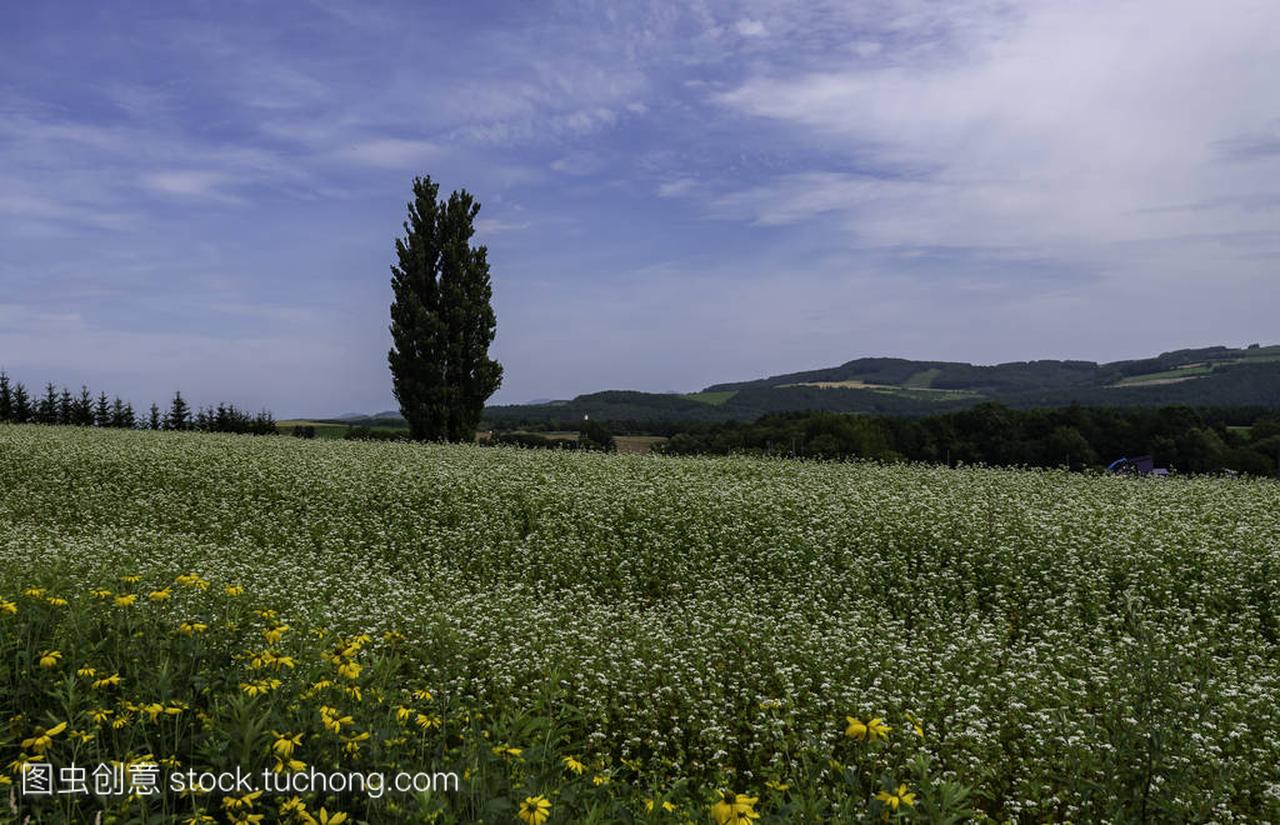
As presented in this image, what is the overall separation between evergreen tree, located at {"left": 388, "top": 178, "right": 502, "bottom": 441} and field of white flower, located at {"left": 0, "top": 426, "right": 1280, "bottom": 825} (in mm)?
13196

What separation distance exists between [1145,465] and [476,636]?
21.7m

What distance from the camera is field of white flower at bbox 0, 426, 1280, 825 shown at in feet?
16.8

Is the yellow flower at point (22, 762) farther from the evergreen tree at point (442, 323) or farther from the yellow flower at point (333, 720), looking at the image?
the evergreen tree at point (442, 323)

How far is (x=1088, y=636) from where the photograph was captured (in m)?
9.09

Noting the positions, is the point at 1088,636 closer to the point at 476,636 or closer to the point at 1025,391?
the point at 476,636

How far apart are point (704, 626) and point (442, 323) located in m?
25.3

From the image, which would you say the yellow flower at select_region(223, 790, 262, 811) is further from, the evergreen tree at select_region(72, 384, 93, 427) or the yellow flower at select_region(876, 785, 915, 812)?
the evergreen tree at select_region(72, 384, 93, 427)

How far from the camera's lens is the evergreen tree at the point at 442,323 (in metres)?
32.5

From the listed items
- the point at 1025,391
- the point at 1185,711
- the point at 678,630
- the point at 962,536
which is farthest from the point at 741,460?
the point at 1025,391

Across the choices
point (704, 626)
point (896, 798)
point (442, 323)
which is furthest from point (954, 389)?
point (896, 798)

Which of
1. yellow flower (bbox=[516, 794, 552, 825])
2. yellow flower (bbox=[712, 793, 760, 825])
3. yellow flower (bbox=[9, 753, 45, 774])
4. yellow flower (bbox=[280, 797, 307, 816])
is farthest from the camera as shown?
yellow flower (bbox=[9, 753, 45, 774])

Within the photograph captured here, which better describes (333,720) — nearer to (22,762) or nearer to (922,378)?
(22,762)

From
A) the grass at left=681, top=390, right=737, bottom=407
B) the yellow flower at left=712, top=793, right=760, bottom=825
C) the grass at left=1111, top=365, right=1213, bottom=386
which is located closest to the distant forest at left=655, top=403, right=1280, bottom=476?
the yellow flower at left=712, top=793, right=760, bottom=825

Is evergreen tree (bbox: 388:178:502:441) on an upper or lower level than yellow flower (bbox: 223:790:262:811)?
upper
